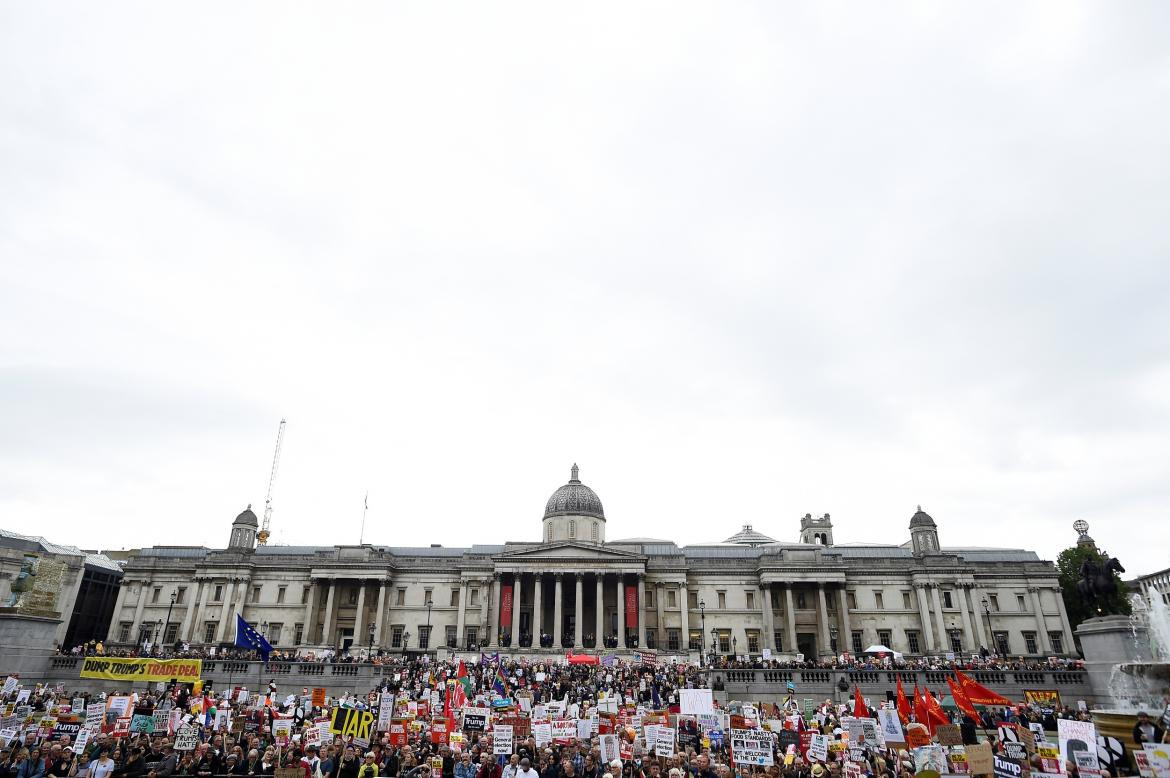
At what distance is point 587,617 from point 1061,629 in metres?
47.4

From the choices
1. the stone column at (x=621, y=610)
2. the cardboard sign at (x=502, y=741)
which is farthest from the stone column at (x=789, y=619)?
the cardboard sign at (x=502, y=741)

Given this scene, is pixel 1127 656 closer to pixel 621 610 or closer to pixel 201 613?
pixel 621 610

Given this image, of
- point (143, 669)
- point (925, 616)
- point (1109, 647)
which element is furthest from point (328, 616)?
point (1109, 647)

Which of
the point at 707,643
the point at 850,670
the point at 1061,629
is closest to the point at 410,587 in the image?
the point at 707,643

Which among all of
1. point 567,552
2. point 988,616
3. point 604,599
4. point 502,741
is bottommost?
point 502,741

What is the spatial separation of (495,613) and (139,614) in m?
39.2

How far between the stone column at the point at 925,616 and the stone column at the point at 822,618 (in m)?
9.20

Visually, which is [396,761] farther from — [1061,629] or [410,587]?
[1061,629]

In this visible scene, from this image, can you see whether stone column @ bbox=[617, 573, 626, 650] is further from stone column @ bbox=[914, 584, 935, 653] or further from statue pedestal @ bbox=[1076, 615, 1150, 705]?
statue pedestal @ bbox=[1076, 615, 1150, 705]

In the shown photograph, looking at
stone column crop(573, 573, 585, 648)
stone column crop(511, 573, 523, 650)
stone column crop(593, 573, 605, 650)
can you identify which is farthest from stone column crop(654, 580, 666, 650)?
stone column crop(511, 573, 523, 650)

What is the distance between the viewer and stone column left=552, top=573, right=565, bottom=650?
67.8 m

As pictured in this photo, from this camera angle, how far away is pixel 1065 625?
69000 mm

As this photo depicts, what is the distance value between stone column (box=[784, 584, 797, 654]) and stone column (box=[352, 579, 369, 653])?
4338 centimetres

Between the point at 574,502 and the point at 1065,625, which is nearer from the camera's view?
the point at 1065,625
